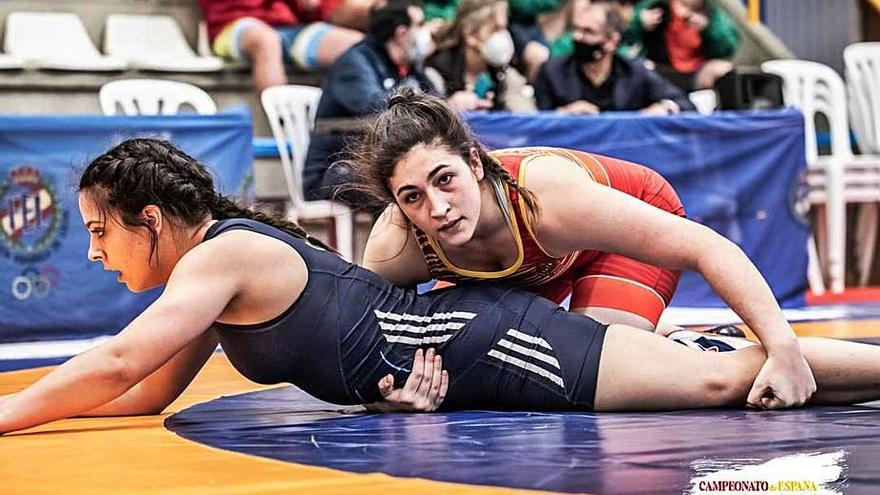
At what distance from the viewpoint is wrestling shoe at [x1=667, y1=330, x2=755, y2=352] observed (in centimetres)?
288

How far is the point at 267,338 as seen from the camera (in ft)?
9.20

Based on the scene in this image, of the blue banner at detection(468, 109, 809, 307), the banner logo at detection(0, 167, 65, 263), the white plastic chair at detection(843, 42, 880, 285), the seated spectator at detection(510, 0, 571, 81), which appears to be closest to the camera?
the banner logo at detection(0, 167, 65, 263)

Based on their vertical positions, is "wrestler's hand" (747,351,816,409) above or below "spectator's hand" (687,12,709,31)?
below

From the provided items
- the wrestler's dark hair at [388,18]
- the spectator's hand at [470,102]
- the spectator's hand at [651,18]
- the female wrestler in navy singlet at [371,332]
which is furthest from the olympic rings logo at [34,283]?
the spectator's hand at [651,18]

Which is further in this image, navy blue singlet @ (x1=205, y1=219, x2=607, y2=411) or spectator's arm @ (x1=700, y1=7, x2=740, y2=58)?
spectator's arm @ (x1=700, y1=7, x2=740, y2=58)

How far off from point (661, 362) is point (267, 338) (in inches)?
29.8

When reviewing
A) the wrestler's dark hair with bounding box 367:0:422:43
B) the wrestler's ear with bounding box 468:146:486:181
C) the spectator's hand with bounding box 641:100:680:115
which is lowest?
the wrestler's ear with bounding box 468:146:486:181

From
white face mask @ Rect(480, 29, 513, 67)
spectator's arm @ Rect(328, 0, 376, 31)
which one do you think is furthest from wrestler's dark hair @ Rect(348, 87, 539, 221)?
spectator's arm @ Rect(328, 0, 376, 31)

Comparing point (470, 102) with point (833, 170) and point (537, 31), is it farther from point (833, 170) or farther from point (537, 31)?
point (833, 170)

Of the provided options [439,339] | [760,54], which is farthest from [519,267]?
[760,54]

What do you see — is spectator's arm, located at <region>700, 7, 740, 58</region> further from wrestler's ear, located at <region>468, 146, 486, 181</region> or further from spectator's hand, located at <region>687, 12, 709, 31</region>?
wrestler's ear, located at <region>468, 146, 486, 181</region>

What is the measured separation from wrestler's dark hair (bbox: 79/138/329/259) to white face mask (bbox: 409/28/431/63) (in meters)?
3.81

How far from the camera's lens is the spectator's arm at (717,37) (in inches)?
337

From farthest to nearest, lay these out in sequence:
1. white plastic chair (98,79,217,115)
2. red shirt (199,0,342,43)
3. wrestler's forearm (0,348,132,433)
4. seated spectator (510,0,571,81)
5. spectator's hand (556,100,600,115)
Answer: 1. seated spectator (510,0,571,81)
2. red shirt (199,0,342,43)
3. spectator's hand (556,100,600,115)
4. white plastic chair (98,79,217,115)
5. wrestler's forearm (0,348,132,433)
